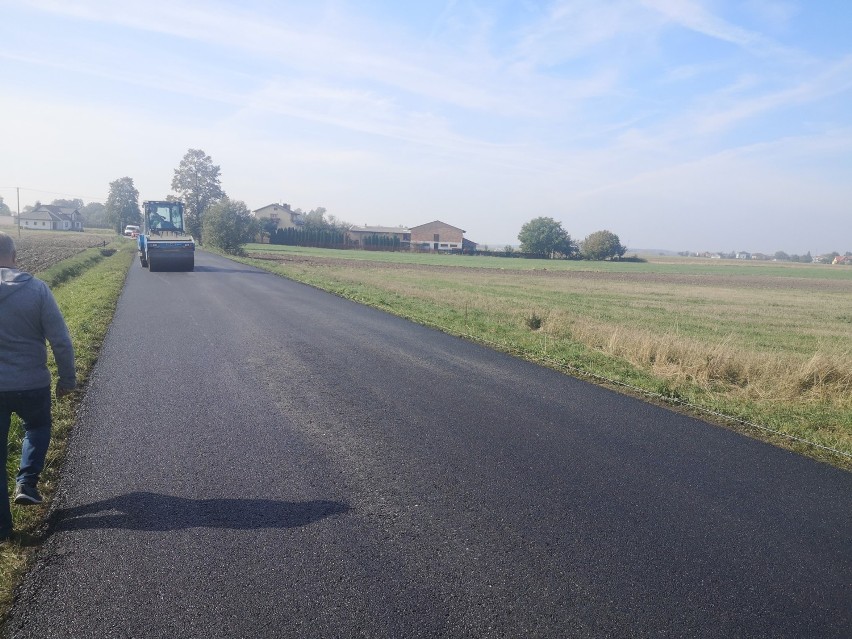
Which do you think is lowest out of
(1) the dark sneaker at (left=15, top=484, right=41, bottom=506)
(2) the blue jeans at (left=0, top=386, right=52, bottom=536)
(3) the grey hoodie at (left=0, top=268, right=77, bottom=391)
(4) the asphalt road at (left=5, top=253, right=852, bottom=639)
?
(4) the asphalt road at (left=5, top=253, right=852, bottom=639)

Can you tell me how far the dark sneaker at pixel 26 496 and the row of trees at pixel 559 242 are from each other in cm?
10955

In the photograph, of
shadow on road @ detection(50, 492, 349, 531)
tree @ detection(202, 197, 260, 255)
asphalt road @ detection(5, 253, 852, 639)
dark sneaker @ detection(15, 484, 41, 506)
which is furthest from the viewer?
tree @ detection(202, 197, 260, 255)

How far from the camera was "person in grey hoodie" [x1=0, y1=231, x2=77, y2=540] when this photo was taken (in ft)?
14.1

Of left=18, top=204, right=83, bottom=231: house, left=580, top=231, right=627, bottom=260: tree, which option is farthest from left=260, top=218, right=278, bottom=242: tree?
left=580, top=231, right=627, bottom=260: tree

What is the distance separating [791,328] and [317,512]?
20.7m

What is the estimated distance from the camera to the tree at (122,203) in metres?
103

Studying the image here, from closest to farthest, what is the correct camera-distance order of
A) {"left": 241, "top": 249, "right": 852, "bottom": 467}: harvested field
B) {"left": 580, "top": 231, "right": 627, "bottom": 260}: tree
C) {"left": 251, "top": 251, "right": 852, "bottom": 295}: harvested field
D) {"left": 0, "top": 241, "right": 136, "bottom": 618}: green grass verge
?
1. {"left": 0, "top": 241, "right": 136, "bottom": 618}: green grass verge
2. {"left": 241, "top": 249, "right": 852, "bottom": 467}: harvested field
3. {"left": 251, "top": 251, "right": 852, "bottom": 295}: harvested field
4. {"left": 580, "top": 231, "right": 627, "bottom": 260}: tree

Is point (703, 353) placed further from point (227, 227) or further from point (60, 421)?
point (227, 227)

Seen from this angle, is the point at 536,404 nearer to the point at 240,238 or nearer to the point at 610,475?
the point at 610,475

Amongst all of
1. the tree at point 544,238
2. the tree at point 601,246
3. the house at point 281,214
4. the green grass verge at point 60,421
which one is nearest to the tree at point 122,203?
the house at point 281,214

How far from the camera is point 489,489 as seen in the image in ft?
16.7

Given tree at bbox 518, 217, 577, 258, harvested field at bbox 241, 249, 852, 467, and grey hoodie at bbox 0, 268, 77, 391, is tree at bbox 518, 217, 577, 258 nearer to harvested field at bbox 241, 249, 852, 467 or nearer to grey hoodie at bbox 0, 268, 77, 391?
harvested field at bbox 241, 249, 852, 467

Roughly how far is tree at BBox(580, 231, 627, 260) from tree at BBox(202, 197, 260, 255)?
73.5 m

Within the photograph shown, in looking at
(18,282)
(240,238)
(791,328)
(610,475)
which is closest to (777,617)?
(610,475)
